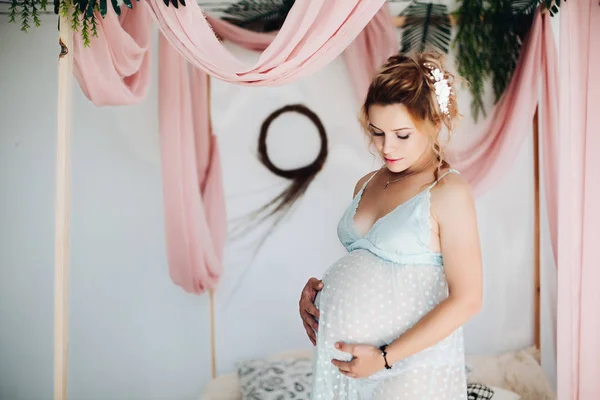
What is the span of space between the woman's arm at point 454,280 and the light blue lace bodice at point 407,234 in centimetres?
5

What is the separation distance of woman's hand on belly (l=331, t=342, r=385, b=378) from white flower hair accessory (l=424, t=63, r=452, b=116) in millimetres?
674

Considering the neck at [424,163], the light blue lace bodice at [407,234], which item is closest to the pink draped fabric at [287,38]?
the neck at [424,163]

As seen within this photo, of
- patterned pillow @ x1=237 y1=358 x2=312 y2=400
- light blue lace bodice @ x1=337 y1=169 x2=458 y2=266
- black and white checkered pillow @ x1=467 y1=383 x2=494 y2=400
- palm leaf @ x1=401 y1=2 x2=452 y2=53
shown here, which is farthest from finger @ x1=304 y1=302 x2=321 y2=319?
palm leaf @ x1=401 y1=2 x2=452 y2=53

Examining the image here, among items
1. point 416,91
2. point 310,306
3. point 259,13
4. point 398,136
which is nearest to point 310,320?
point 310,306

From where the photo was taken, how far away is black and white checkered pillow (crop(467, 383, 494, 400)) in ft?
9.14

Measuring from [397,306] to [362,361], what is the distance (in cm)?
17

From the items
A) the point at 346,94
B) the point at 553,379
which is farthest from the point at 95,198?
the point at 553,379

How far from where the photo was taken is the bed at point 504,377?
3.05 m

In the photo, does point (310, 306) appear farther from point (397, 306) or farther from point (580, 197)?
point (580, 197)

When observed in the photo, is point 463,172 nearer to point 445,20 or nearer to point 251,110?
point 445,20

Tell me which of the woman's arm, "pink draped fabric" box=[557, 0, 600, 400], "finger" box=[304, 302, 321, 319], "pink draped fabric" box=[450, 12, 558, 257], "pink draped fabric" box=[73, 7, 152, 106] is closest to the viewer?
the woman's arm

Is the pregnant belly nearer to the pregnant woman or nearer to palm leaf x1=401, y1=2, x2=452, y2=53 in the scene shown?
the pregnant woman

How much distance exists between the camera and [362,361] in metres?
1.64

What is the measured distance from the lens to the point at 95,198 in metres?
3.30
